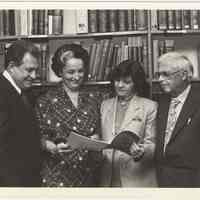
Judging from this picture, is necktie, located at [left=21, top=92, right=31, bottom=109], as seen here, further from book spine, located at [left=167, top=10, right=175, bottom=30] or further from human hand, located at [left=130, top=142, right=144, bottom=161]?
book spine, located at [left=167, top=10, right=175, bottom=30]

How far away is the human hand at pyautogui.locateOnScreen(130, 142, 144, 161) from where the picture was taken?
2934 millimetres

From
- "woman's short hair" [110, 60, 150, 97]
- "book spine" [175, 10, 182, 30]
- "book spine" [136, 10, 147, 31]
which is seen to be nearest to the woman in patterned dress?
"woman's short hair" [110, 60, 150, 97]

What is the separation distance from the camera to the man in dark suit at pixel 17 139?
2.93 meters

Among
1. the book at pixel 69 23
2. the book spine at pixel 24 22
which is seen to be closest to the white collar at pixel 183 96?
the book at pixel 69 23

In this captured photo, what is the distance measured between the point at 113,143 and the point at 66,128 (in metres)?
0.34

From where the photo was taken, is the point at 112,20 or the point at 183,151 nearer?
the point at 183,151

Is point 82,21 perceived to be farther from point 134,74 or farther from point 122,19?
point 134,74

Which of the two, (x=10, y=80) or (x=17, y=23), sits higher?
(x=17, y=23)

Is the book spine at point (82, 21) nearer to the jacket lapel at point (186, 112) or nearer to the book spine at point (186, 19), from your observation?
the book spine at point (186, 19)

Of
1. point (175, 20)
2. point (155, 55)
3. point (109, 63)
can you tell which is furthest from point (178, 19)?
point (109, 63)

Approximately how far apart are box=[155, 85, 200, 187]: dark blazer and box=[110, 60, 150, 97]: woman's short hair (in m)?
0.27

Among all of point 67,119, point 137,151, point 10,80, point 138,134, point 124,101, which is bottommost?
point 137,151

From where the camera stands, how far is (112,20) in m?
3.02
